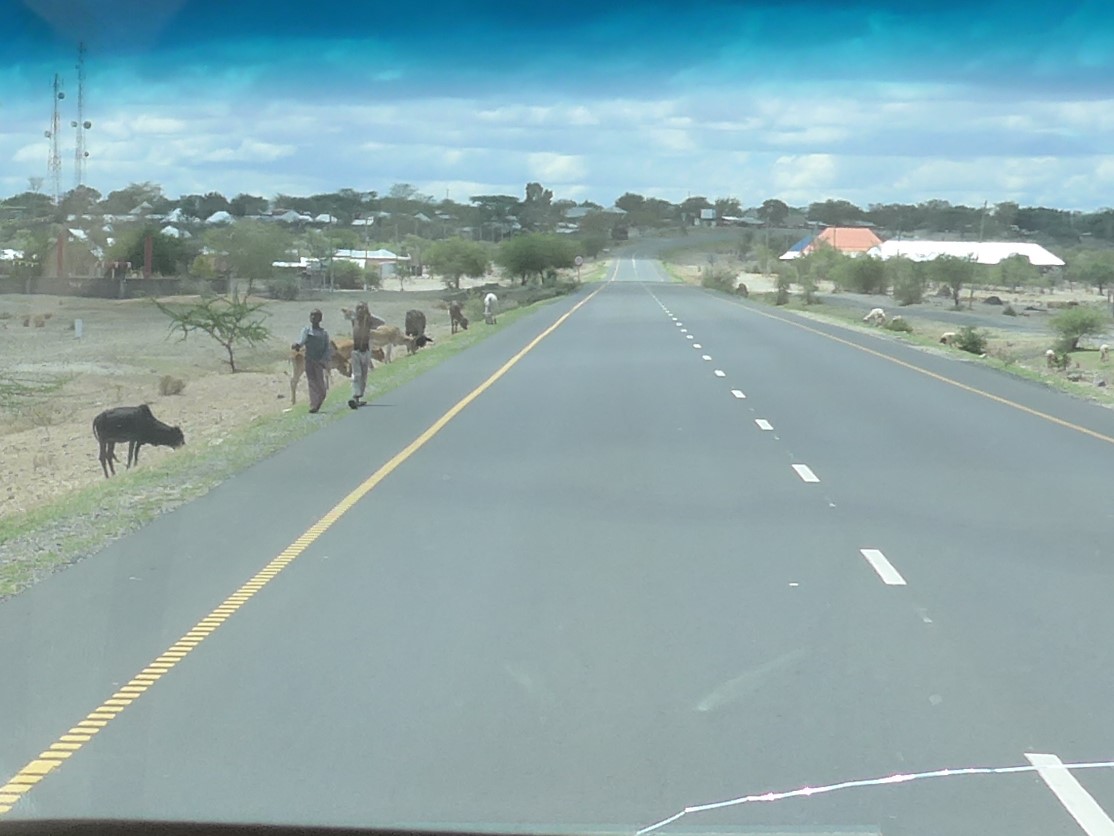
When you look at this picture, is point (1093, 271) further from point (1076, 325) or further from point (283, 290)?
point (1076, 325)

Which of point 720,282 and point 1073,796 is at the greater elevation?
point 1073,796

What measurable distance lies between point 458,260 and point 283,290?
2920 cm

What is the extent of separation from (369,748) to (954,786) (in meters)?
2.37

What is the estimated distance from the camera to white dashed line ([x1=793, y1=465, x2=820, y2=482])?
16.3 meters

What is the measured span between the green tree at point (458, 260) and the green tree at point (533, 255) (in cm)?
229

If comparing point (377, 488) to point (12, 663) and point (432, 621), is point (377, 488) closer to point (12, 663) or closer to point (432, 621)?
point (432, 621)

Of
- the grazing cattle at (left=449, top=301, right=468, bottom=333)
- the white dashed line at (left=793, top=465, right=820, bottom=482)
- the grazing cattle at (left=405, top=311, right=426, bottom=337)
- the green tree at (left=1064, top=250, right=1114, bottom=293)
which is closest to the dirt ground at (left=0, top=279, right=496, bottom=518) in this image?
the grazing cattle at (left=449, top=301, right=468, bottom=333)

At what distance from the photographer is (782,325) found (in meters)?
57.8

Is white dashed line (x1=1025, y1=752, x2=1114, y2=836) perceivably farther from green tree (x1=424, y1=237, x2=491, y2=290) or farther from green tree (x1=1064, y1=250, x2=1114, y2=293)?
green tree (x1=1064, y1=250, x2=1114, y2=293)

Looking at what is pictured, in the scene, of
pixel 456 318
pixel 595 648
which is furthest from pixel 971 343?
pixel 595 648

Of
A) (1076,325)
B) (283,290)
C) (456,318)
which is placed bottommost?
(283,290)

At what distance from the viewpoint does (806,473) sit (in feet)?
55.1

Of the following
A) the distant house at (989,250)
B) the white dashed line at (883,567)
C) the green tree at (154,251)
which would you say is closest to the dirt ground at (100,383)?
the white dashed line at (883,567)

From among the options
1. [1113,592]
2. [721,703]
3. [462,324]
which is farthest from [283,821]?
[462,324]
